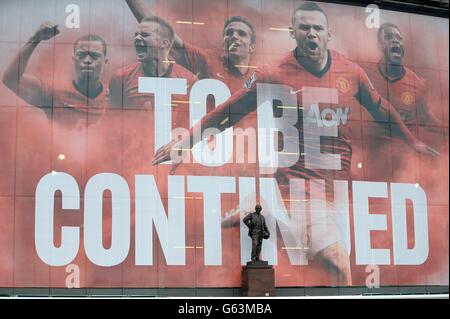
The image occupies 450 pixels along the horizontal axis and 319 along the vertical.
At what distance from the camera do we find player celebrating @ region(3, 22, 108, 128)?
23.2 m

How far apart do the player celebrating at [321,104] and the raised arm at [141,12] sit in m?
2.22

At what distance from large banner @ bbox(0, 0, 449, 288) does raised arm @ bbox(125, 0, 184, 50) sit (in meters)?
0.06

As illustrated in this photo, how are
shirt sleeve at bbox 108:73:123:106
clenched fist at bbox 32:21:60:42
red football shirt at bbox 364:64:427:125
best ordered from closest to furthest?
1. clenched fist at bbox 32:21:60:42
2. shirt sleeve at bbox 108:73:123:106
3. red football shirt at bbox 364:64:427:125

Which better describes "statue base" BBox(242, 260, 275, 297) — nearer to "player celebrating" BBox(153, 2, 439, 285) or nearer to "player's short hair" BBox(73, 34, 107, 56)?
"player celebrating" BBox(153, 2, 439, 285)

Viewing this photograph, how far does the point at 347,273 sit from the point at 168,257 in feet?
17.7

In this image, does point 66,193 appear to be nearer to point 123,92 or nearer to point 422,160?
point 123,92

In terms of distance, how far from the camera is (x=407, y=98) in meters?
26.1

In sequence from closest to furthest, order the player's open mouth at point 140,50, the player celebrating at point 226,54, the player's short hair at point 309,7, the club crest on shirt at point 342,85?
the player's open mouth at point 140,50
the player celebrating at point 226,54
the player's short hair at point 309,7
the club crest on shirt at point 342,85

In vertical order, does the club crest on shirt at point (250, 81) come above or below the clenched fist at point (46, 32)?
below

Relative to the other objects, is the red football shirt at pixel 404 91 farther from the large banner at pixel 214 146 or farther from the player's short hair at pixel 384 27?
the player's short hair at pixel 384 27

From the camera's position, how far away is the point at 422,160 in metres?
25.9

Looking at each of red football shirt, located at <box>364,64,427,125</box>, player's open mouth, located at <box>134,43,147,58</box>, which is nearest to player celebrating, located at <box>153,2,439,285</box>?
red football shirt, located at <box>364,64,427,125</box>

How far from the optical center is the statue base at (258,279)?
2295 centimetres

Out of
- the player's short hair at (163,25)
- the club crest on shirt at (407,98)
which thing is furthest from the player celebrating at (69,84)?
the club crest on shirt at (407,98)
